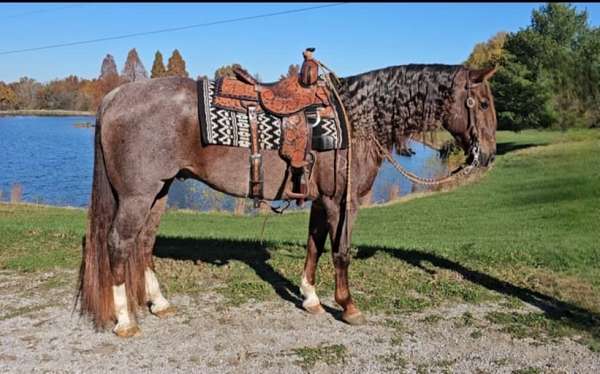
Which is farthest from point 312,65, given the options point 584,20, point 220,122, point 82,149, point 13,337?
point 584,20

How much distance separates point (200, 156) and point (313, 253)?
58.3 inches

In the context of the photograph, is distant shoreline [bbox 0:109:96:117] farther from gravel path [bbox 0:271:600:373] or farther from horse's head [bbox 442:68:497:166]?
horse's head [bbox 442:68:497:166]

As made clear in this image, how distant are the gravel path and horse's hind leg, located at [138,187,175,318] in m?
0.11

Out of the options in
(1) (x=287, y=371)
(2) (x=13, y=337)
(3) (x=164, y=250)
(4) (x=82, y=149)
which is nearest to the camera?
(1) (x=287, y=371)

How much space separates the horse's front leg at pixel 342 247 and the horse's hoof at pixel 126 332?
168 cm

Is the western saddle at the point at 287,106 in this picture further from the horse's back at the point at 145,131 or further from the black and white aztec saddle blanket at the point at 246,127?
the horse's back at the point at 145,131

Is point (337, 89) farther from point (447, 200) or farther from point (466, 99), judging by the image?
point (447, 200)

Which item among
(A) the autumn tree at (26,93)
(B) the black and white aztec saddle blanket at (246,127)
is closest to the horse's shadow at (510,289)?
(B) the black and white aztec saddle blanket at (246,127)

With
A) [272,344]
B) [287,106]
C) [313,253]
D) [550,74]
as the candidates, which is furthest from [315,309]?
[550,74]

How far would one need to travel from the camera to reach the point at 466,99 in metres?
4.08

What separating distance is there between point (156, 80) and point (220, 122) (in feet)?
2.16

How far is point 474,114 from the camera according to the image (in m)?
4.09

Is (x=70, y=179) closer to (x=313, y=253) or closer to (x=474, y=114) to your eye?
(x=313, y=253)

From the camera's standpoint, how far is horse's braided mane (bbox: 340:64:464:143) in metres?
4.16
